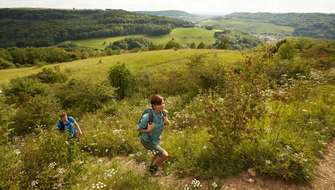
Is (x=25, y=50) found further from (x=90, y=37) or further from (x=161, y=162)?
(x=161, y=162)

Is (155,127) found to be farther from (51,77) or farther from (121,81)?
(51,77)

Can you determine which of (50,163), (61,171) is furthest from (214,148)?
(50,163)

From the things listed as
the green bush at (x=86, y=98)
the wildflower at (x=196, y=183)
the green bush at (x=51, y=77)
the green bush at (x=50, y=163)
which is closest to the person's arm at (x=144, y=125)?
the wildflower at (x=196, y=183)

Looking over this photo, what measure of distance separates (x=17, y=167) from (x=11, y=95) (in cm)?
2553

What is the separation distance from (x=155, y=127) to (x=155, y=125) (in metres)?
0.05

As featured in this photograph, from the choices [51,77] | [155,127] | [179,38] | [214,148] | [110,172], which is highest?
[155,127]

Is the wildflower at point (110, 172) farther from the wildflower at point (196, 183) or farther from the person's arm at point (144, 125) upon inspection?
the wildflower at point (196, 183)

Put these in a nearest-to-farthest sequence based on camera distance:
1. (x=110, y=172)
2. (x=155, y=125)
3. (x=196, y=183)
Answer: (x=196, y=183) < (x=110, y=172) < (x=155, y=125)

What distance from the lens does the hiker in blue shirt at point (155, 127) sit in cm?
741

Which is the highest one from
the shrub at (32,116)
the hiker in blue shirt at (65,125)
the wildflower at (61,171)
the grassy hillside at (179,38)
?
the wildflower at (61,171)

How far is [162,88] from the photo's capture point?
32.2 m

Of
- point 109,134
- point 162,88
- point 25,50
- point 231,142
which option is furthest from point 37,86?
point 25,50

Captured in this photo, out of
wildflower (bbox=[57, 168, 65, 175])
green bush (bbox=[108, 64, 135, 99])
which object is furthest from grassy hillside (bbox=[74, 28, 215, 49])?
wildflower (bbox=[57, 168, 65, 175])

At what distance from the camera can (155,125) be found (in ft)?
25.0
